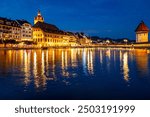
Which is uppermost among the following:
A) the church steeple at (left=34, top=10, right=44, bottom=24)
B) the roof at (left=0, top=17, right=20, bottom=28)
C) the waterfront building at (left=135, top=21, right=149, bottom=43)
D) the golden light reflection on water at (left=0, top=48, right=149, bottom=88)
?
the church steeple at (left=34, top=10, right=44, bottom=24)

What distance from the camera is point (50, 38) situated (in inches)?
4712

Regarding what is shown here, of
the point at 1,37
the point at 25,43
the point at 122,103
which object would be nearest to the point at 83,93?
the point at 122,103

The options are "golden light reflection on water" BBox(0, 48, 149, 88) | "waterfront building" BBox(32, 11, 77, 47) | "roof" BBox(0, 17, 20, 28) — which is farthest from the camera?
"waterfront building" BBox(32, 11, 77, 47)

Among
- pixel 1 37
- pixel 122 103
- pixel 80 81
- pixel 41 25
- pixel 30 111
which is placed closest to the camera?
pixel 30 111

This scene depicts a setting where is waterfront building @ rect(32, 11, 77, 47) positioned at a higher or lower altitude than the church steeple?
lower

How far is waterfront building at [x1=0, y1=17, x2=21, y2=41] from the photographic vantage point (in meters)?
87.6

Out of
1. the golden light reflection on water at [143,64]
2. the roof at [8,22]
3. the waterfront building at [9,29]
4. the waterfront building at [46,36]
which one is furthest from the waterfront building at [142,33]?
the golden light reflection on water at [143,64]

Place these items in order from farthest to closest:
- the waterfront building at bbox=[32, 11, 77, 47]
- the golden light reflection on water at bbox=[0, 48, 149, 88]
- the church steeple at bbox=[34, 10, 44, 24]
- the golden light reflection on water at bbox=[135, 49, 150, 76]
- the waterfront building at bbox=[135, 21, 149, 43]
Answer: the church steeple at bbox=[34, 10, 44, 24] < the waterfront building at bbox=[32, 11, 77, 47] < the waterfront building at bbox=[135, 21, 149, 43] < the golden light reflection on water at bbox=[135, 49, 150, 76] < the golden light reflection on water at bbox=[0, 48, 149, 88]

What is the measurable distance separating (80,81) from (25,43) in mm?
78875

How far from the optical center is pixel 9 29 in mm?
91312

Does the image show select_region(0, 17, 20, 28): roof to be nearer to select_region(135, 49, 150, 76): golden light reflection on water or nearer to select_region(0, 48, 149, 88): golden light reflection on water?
select_region(0, 48, 149, 88): golden light reflection on water

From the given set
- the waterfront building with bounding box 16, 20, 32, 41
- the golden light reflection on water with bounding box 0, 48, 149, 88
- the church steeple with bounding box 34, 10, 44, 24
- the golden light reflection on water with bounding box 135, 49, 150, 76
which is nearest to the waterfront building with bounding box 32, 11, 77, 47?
the church steeple with bounding box 34, 10, 44, 24

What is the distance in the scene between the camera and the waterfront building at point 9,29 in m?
87.6

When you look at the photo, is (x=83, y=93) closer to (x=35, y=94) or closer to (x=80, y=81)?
(x=35, y=94)
